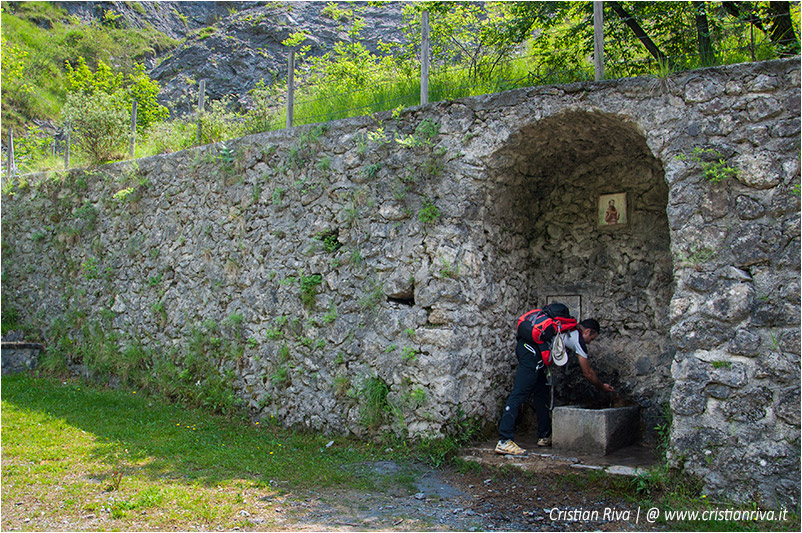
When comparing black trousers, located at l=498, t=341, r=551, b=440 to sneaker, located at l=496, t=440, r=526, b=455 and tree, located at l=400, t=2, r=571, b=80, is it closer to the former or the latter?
sneaker, located at l=496, t=440, r=526, b=455

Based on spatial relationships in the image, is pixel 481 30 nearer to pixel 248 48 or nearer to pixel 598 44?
pixel 598 44

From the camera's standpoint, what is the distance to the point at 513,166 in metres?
6.45

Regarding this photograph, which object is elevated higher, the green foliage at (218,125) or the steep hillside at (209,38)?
the steep hillside at (209,38)

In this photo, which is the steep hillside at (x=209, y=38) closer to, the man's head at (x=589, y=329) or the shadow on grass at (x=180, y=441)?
the shadow on grass at (x=180, y=441)

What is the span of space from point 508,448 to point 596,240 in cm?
270

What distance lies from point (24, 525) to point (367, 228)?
13.4 feet

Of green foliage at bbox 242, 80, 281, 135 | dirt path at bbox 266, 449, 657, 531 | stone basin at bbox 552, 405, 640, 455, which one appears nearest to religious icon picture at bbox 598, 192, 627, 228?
stone basin at bbox 552, 405, 640, 455

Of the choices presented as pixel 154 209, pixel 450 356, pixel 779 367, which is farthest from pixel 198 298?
pixel 779 367

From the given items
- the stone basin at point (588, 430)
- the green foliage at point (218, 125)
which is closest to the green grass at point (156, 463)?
the stone basin at point (588, 430)

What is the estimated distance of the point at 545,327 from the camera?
596 cm

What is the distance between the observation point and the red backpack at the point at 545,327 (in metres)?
5.96

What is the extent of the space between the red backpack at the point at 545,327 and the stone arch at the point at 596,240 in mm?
792

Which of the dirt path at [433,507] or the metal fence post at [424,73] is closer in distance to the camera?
the dirt path at [433,507]

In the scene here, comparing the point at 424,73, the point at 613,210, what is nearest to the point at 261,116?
the point at 424,73
